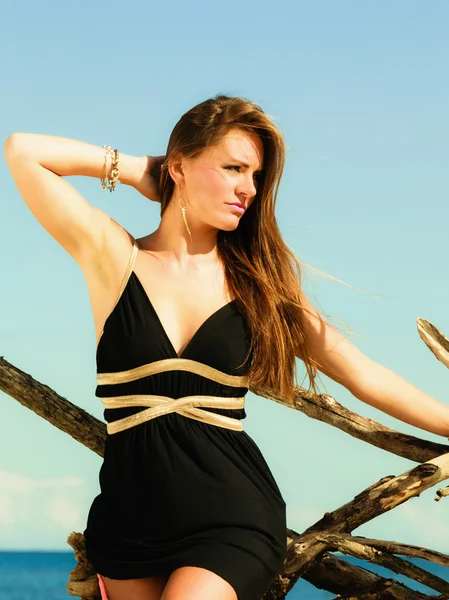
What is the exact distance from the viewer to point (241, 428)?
3.81 meters

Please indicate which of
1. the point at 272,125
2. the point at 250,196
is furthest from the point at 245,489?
the point at 272,125

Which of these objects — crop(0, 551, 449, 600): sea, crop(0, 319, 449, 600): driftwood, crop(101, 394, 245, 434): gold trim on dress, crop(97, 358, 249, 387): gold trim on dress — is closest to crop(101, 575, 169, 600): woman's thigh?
crop(0, 319, 449, 600): driftwood

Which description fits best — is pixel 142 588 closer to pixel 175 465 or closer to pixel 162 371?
pixel 175 465

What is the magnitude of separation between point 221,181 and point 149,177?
1.19 feet

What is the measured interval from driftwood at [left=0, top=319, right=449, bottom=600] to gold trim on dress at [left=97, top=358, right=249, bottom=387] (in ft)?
2.42

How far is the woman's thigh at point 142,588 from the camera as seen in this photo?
343cm

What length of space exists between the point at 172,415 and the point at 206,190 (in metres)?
0.90

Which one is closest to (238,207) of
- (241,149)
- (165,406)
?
(241,149)

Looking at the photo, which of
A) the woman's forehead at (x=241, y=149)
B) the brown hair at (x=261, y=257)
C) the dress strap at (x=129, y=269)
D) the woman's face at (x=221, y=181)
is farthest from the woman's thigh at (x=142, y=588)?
the woman's forehead at (x=241, y=149)

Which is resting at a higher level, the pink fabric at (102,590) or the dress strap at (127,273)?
the dress strap at (127,273)

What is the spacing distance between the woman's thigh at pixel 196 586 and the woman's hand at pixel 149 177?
154cm

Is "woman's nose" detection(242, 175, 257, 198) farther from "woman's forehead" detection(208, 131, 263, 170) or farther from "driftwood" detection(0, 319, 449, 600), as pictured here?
"driftwood" detection(0, 319, 449, 600)

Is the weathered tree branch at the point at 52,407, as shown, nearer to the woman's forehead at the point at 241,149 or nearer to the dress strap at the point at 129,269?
the dress strap at the point at 129,269

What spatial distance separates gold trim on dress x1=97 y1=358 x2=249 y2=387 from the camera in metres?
3.55
